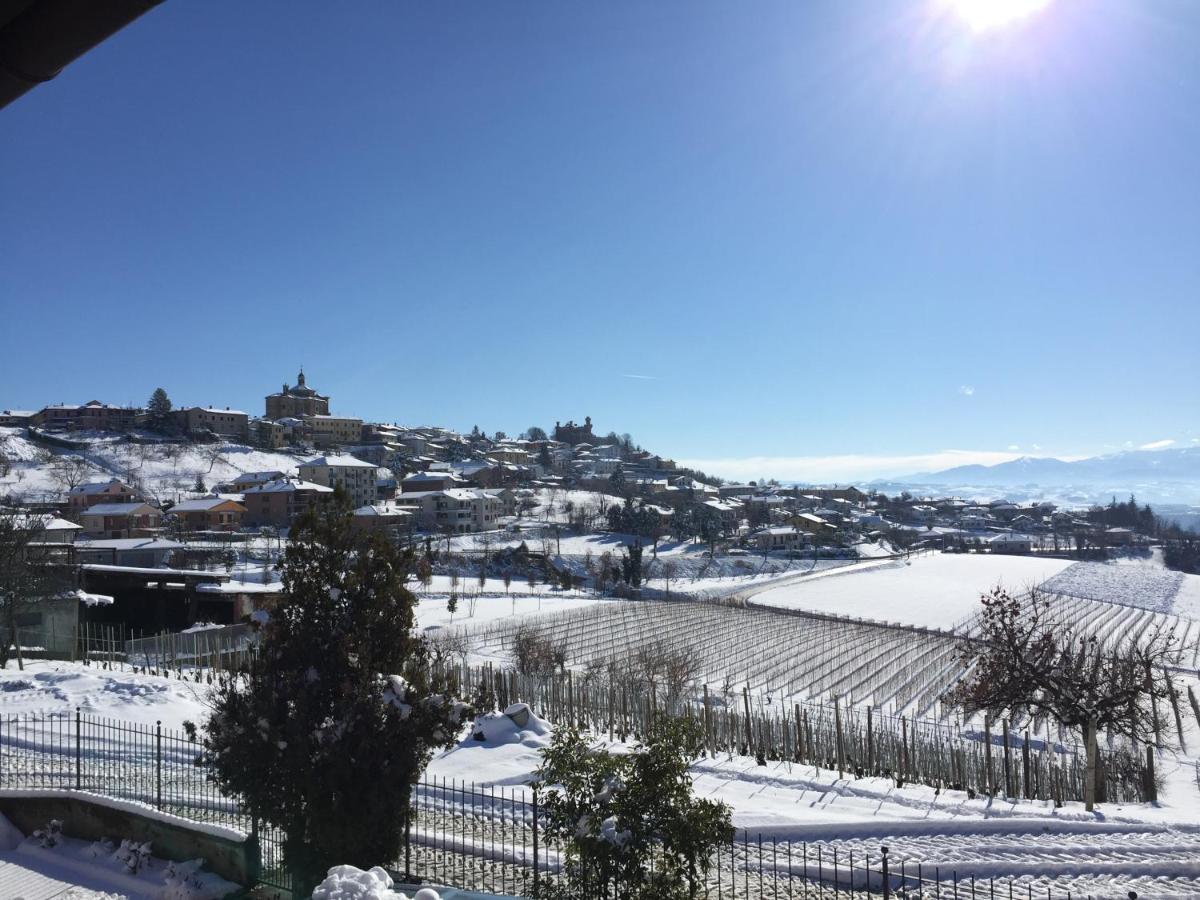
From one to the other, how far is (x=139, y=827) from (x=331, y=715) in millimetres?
3345

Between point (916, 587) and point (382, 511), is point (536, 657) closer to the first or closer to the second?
point (916, 587)

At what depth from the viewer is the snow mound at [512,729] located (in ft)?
55.0

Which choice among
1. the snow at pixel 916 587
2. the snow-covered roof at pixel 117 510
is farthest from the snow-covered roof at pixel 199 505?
the snow at pixel 916 587

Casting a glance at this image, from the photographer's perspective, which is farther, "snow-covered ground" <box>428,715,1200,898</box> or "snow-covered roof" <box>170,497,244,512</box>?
"snow-covered roof" <box>170,497,244,512</box>

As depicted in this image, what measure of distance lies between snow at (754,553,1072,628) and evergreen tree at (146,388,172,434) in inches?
3260

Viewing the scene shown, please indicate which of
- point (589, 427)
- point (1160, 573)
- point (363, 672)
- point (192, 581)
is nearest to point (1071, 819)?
point (363, 672)

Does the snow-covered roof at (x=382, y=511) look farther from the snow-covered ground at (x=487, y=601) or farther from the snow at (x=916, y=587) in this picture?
the snow at (x=916, y=587)

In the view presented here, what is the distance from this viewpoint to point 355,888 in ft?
20.6

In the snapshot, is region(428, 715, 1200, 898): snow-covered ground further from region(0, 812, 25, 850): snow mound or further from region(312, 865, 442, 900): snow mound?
region(0, 812, 25, 850): snow mound

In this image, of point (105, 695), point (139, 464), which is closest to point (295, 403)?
point (139, 464)

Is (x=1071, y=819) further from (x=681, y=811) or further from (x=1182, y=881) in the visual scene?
(x=681, y=811)

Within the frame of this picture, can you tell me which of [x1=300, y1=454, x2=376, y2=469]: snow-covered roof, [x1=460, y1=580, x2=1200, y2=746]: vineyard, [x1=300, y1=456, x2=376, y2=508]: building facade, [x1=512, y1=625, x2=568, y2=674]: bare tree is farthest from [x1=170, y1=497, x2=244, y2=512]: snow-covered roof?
[x1=512, y1=625, x2=568, y2=674]: bare tree

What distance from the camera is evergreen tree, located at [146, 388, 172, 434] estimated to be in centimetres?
10322

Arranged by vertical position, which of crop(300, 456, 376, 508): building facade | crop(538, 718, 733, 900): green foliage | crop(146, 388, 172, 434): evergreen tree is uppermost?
crop(146, 388, 172, 434): evergreen tree
